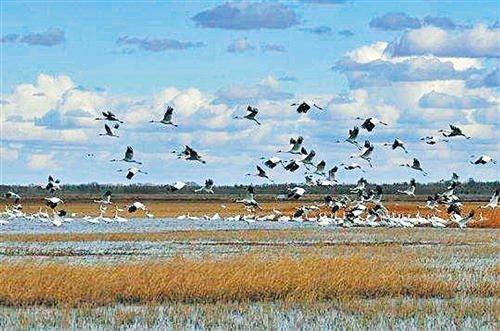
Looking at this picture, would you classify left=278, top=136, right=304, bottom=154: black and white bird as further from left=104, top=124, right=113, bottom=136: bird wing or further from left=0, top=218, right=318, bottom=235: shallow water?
left=0, top=218, right=318, bottom=235: shallow water

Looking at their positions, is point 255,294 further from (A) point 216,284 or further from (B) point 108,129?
(B) point 108,129

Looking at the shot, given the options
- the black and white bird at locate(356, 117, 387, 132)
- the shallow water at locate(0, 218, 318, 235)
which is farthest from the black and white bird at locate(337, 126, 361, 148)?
the shallow water at locate(0, 218, 318, 235)

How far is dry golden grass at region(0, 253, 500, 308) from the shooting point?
24.8 meters

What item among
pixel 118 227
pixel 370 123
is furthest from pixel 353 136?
pixel 118 227

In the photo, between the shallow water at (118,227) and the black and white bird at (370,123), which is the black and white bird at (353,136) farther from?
the shallow water at (118,227)

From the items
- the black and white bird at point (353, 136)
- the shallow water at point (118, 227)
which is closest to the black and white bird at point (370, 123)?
the black and white bird at point (353, 136)

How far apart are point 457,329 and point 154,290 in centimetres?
756

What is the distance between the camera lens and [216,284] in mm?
25734

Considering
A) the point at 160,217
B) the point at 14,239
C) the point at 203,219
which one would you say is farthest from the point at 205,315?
the point at 160,217

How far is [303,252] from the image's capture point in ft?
131

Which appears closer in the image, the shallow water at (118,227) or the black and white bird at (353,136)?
the black and white bird at (353,136)

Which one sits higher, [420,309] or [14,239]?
[420,309]

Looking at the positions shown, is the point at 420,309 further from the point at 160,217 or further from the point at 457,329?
the point at 160,217

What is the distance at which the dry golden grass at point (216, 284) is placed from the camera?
81.3 feet
